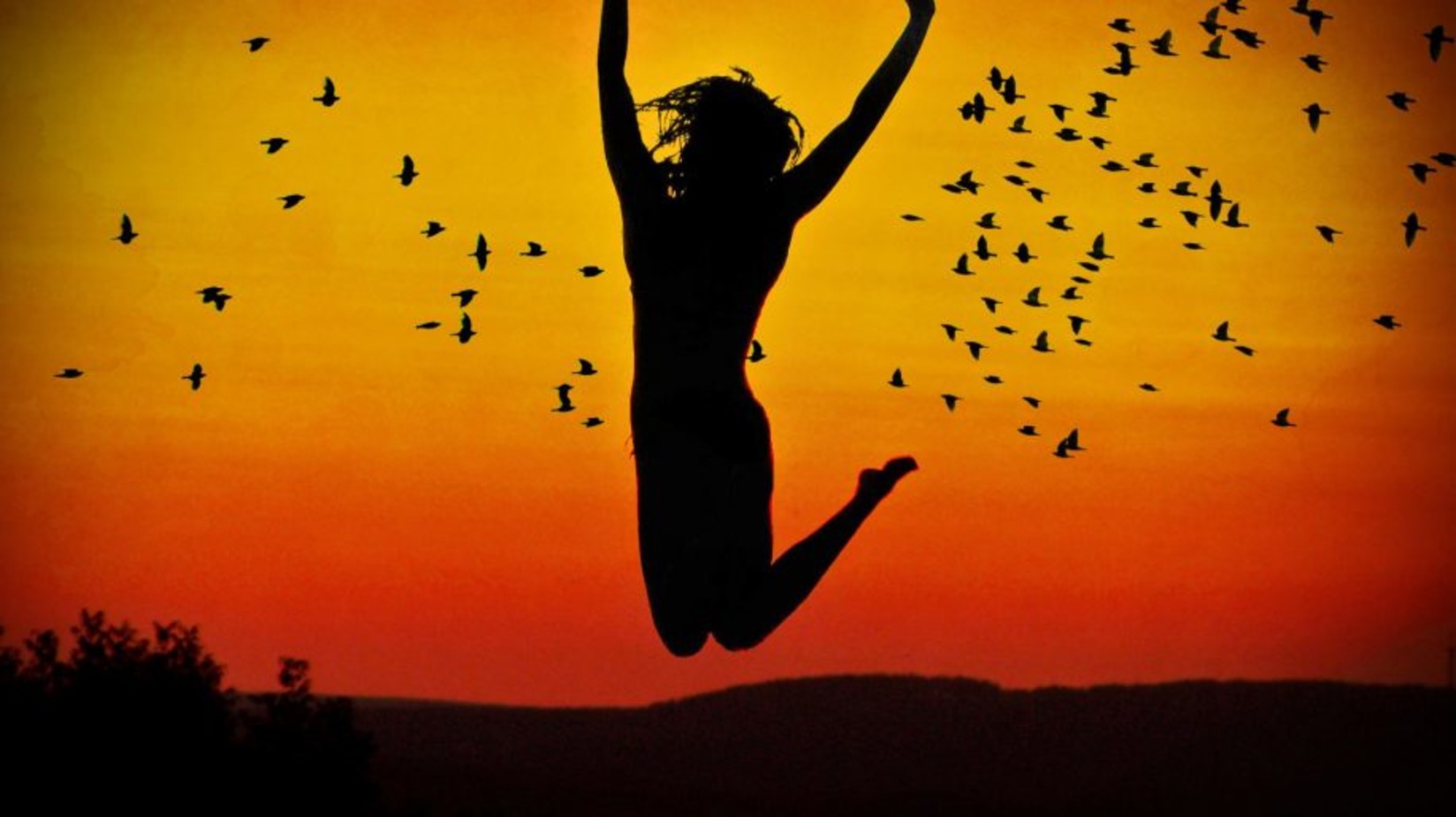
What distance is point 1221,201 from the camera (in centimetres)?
2206

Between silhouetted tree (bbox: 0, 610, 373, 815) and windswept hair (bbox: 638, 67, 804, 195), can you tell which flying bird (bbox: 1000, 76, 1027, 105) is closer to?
windswept hair (bbox: 638, 67, 804, 195)

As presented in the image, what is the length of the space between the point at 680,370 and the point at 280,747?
4966cm

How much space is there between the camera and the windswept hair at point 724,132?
9414 millimetres

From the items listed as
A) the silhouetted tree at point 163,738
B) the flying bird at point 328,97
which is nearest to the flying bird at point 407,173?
the flying bird at point 328,97

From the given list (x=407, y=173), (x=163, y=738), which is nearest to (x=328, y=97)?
(x=407, y=173)

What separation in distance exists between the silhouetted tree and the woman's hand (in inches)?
1741

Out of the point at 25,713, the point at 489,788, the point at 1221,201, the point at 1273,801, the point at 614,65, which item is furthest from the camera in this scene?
the point at 1273,801

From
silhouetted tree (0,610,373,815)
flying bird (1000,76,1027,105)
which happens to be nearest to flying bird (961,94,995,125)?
flying bird (1000,76,1027,105)

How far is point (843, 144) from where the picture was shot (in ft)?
30.0

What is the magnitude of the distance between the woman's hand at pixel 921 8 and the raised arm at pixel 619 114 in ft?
3.61

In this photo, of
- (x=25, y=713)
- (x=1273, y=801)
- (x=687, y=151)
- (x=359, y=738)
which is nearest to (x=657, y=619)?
(x=687, y=151)

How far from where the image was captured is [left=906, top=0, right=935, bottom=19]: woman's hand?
9547 mm

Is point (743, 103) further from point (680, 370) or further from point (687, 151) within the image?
point (680, 370)

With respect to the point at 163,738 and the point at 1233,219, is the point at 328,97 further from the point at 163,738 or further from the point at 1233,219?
the point at 163,738
